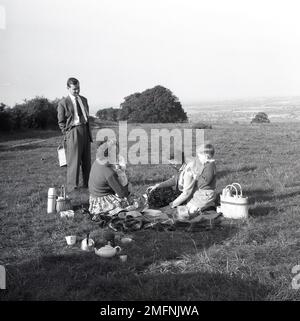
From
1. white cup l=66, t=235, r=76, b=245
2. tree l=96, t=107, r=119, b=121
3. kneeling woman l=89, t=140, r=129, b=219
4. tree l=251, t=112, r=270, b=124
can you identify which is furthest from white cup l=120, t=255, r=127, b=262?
tree l=96, t=107, r=119, b=121

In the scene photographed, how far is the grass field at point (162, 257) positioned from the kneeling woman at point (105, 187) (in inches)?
14.5

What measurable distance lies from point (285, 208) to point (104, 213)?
3223mm

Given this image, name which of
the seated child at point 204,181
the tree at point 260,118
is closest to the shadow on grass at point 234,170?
the seated child at point 204,181

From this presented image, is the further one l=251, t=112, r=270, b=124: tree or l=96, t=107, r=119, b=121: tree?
l=96, t=107, r=119, b=121: tree

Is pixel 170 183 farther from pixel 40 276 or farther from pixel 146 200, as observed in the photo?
pixel 40 276

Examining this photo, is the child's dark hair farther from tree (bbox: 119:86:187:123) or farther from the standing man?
tree (bbox: 119:86:187:123)

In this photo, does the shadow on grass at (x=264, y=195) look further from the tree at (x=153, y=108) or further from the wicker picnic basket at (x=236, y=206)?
the tree at (x=153, y=108)

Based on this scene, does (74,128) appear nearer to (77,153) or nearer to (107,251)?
(77,153)

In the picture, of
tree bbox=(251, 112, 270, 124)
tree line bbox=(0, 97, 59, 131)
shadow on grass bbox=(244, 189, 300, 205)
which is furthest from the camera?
tree bbox=(251, 112, 270, 124)

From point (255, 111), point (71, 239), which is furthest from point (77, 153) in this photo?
point (255, 111)

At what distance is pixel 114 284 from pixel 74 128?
5.60 m

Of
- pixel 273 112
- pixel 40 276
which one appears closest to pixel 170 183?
pixel 40 276

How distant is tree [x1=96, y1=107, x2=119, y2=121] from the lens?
139 feet

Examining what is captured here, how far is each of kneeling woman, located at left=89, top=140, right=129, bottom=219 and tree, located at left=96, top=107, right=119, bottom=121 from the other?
112 feet
